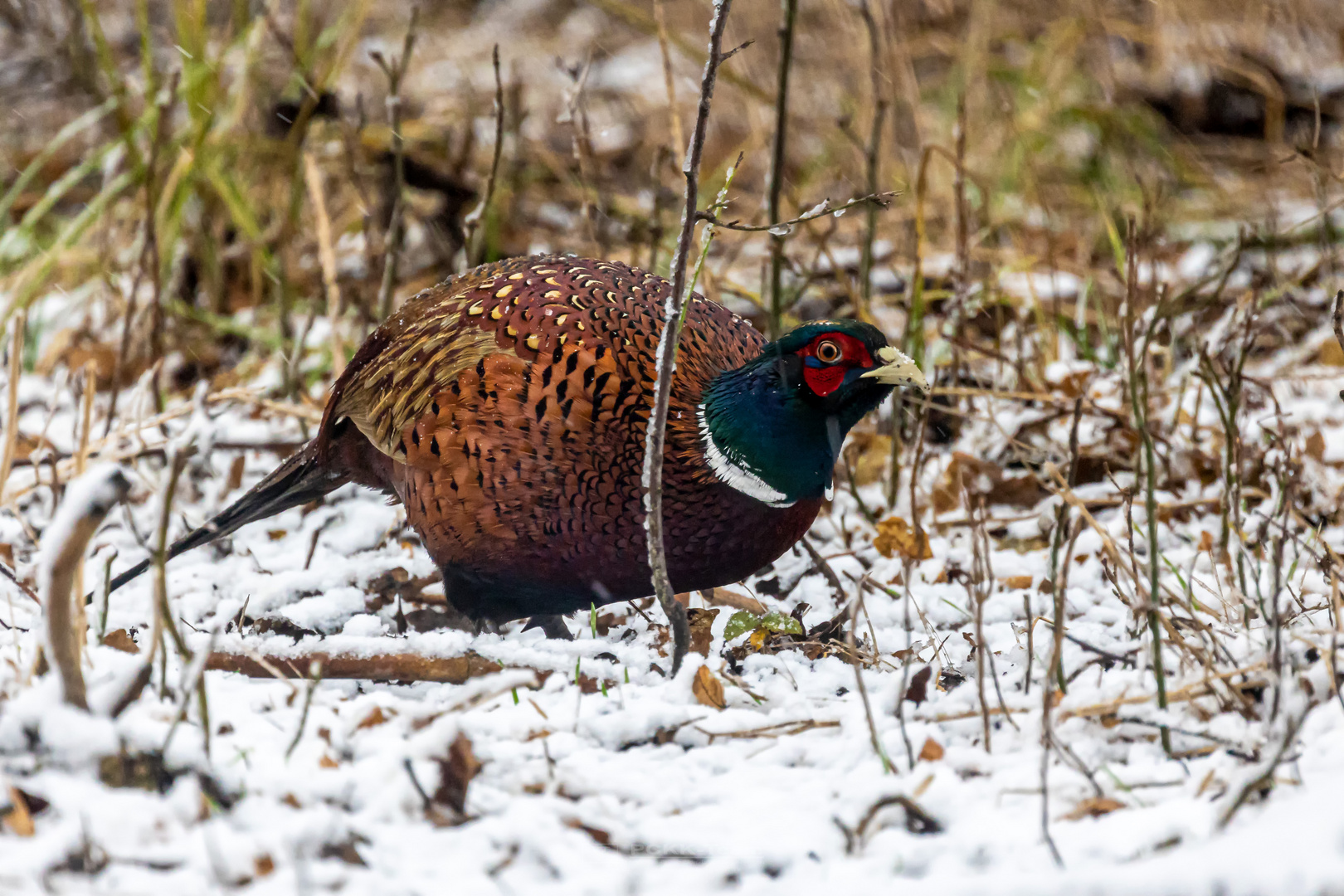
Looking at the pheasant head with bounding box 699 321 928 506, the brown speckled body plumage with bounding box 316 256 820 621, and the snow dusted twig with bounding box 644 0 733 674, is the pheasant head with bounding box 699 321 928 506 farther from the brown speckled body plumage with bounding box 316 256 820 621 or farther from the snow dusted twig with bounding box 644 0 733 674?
the snow dusted twig with bounding box 644 0 733 674

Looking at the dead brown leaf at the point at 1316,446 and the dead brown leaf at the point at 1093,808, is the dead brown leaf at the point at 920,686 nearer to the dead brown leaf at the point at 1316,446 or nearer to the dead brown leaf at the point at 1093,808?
the dead brown leaf at the point at 1093,808

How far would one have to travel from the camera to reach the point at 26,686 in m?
1.95

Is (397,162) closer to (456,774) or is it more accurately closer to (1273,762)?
(456,774)

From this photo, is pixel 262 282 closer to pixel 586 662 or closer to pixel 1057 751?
pixel 586 662

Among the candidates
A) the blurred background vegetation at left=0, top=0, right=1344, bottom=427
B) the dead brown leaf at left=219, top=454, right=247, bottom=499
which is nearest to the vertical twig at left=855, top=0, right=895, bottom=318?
the blurred background vegetation at left=0, top=0, right=1344, bottom=427

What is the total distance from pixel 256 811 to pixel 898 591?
5.63 feet

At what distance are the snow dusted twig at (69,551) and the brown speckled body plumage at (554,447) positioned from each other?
3.18 feet

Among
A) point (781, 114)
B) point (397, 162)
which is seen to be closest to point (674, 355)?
point (781, 114)

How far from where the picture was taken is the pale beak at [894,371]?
248cm

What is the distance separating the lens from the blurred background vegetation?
400 cm

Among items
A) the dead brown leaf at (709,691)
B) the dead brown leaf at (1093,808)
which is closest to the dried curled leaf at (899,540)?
the dead brown leaf at (709,691)

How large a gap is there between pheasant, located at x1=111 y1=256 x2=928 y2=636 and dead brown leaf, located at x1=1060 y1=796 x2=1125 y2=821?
2.97ft

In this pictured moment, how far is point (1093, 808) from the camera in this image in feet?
6.04

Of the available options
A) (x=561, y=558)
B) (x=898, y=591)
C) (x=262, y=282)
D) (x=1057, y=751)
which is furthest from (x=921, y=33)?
(x=1057, y=751)
